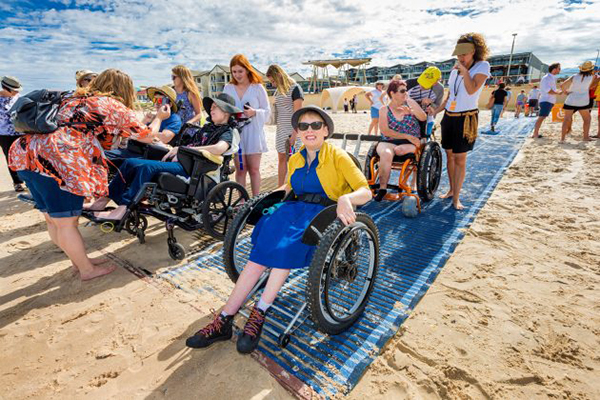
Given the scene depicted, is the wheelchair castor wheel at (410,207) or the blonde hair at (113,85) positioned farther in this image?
the wheelchair castor wheel at (410,207)

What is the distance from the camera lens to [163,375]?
5.64 ft

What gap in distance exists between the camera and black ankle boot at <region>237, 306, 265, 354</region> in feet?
5.94

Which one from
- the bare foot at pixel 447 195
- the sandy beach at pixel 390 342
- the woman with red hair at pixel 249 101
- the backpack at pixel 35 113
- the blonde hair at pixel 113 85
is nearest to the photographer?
the sandy beach at pixel 390 342

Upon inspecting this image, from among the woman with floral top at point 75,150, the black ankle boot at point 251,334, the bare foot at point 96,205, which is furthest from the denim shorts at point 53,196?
the black ankle boot at point 251,334

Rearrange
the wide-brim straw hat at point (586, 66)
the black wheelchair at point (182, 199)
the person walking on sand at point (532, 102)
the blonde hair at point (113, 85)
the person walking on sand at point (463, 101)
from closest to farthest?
the blonde hair at point (113, 85), the black wheelchair at point (182, 199), the person walking on sand at point (463, 101), the wide-brim straw hat at point (586, 66), the person walking on sand at point (532, 102)

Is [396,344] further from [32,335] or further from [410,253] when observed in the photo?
[32,335]

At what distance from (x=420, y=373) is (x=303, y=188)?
1.35m

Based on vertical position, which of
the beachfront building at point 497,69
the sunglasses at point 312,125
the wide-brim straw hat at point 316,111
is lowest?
the sunglasses at point 312,125

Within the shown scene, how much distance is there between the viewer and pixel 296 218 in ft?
6.65

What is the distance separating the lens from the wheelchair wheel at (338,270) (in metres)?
1.65

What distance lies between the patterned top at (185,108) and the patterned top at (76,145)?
170 centimetres

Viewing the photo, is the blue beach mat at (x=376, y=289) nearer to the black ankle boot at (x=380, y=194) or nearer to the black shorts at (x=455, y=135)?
the black ankle boot at (x=380, y=194)

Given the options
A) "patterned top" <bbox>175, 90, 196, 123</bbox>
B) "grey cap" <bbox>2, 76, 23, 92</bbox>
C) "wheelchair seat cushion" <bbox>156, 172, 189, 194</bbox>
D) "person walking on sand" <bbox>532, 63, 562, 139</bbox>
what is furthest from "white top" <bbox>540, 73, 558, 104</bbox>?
"grey cap" <bbox>2, 76, 23, 92</bbox>

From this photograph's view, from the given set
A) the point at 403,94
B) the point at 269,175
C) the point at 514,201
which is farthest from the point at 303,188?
the point at 269,175
